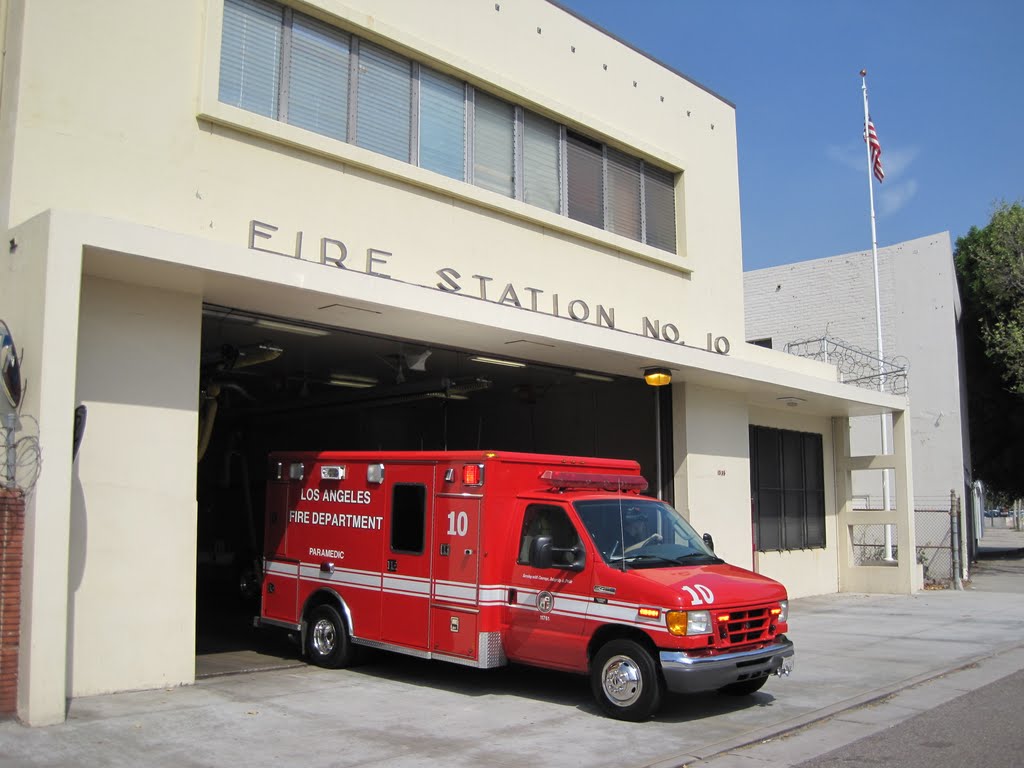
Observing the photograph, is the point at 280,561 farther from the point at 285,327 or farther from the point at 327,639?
the point at 285,327

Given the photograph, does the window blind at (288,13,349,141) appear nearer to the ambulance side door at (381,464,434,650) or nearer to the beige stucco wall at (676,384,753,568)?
the ambulance side door at (381,464,434,650)

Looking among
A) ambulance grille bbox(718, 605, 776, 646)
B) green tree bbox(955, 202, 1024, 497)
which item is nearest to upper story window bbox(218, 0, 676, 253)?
ambulance grille bbox(718, 605, 776, 646)

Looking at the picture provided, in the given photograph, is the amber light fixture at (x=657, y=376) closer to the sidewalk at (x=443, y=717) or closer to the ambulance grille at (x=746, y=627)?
the sidewalk at (x=443, y=717)

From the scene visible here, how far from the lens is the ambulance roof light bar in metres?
10.1

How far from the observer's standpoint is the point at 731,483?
58.2 feet

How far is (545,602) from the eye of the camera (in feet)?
31.1

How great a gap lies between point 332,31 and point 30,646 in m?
8.14

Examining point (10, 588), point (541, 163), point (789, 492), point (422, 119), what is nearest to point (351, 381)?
point (541, 163)

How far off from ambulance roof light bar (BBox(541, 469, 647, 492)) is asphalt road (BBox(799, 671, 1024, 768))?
3604mm

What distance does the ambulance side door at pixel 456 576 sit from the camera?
32.2ft

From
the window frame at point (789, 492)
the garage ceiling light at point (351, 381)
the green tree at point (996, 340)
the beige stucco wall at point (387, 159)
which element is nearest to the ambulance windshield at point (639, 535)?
the beige stucco wall at point (387, 159)

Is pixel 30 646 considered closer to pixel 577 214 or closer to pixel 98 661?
pixel 98 661

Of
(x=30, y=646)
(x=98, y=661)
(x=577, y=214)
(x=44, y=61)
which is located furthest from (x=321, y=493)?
(x=577, y=214)

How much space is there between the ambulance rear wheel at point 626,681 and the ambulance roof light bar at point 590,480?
6.05 feet
